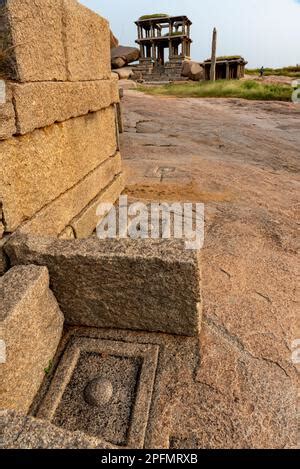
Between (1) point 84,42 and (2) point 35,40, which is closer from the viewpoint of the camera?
(2) point 35,40

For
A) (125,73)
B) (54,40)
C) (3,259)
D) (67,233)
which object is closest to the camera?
(3,259)

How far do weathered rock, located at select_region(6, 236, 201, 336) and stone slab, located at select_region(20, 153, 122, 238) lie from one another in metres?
0.34

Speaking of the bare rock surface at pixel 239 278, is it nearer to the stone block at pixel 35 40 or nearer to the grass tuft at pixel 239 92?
the stone block at pixel 35 40

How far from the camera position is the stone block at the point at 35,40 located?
197cm

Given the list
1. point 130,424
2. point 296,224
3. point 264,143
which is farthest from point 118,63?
point 130,424

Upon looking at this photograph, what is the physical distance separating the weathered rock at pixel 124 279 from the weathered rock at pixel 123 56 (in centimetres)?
3493

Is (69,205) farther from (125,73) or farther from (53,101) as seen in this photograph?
(125,73)

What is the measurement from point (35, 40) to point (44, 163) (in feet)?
2.59

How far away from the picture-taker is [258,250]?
306 centimetres

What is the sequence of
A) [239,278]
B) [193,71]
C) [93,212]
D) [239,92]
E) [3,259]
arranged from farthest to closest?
[193,71] → [239,92] → [93,212] → [239,278] → [3,259]

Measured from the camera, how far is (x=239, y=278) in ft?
8.78

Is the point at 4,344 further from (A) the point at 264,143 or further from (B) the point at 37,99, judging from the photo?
(A) the point at 264,143

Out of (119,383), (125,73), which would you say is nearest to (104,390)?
(119,383)
